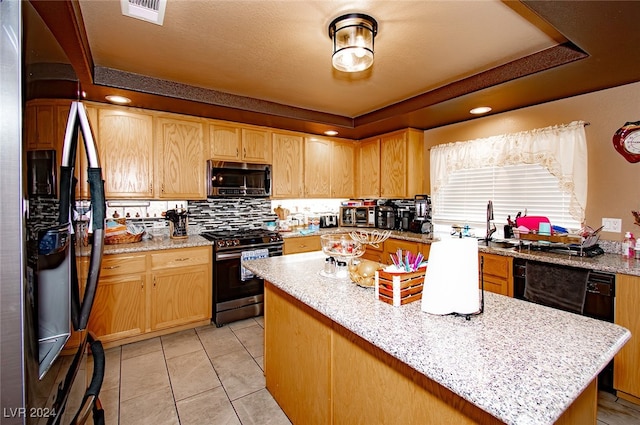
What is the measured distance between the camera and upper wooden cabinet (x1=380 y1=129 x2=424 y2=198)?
403 centimetres

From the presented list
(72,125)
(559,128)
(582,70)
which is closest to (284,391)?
(72,125)

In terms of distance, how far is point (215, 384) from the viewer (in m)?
2.31

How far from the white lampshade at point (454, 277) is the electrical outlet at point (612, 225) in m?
2.34

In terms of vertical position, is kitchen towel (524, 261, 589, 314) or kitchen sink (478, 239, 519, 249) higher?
kitchen sink (478, 239, 519, 249)

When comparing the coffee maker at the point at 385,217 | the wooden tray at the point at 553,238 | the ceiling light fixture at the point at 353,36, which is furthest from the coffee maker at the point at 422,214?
the ceiling light fixture at the point at 353,36

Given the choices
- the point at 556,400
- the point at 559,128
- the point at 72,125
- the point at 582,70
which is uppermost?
the point at 582,70

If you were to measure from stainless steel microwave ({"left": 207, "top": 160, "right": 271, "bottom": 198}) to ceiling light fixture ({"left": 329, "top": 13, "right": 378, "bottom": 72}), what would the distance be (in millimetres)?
1999

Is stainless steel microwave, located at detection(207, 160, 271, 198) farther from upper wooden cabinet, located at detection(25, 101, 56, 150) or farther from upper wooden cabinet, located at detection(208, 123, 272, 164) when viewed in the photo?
upper wooden cabinet, located at detection(25, 101, 56, 150)

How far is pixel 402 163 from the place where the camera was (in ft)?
13.4

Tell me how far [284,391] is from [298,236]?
86.0 inches

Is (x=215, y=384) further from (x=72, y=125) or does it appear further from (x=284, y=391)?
(x=72, y=125)

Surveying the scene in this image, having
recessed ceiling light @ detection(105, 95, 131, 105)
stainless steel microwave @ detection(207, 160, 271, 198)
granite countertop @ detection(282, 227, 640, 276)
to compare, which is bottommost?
granite countertop @ detection(282, 227, 640, 276)

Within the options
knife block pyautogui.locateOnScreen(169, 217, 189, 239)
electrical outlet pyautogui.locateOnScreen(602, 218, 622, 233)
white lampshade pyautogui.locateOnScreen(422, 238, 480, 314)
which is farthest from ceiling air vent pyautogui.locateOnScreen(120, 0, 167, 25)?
electrical outlet pyautogui.locateOnScreen(602, 218, 622, 233)

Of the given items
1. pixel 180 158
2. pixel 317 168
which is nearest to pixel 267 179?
pixel 317 168
